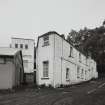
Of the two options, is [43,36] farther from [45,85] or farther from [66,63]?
[45,85]

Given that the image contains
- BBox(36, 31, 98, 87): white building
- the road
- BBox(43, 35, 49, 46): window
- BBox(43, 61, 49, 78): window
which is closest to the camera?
the road

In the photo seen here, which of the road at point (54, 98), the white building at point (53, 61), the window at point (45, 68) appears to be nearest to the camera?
the road at point (54, 98)

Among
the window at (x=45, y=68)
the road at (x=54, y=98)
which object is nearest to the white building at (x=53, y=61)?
the window at (x=45, y=68)

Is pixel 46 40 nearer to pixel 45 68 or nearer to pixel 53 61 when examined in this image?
pixel 53 61

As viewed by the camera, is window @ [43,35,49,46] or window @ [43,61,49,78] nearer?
window @ [43,61,49,78]

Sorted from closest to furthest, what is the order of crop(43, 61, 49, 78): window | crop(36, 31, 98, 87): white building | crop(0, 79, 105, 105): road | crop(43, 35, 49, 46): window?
1. crop(0, 79, 105, 105): road
2. crop(36, 31, 98, 87): white building
3. crop(43, 61, 49, 78): window
4. crop(43, 35, 49, 46): window

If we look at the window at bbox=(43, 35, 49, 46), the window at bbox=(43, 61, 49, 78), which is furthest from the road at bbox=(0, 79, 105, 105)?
the window at bbox=(43, 35, 49, 46)

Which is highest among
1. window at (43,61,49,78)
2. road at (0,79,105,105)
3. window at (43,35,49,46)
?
window at (43,35,49,46)

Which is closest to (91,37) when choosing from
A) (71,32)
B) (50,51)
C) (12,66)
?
(50,51)

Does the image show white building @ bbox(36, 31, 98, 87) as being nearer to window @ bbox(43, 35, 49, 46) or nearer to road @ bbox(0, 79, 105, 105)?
window @ bbox(43, 35, 49, 46)

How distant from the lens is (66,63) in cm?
2334

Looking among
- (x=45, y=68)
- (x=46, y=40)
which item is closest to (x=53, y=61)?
(x=45, y=68)

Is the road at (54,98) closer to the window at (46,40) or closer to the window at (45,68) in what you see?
the window at (45,68)

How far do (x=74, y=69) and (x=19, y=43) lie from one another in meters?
21.7
